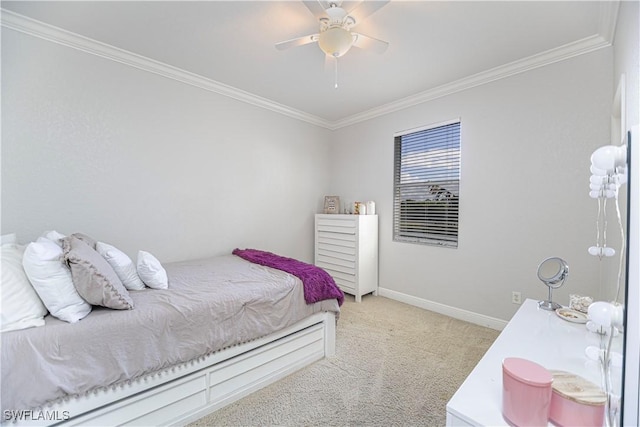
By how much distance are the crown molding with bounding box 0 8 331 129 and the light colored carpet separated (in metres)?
2.83

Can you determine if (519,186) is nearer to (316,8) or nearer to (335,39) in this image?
(335,39)

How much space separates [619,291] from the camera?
754mm

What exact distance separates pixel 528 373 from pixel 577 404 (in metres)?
0.11

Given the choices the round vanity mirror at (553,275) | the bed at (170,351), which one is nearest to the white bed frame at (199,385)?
the bed at (170,351)

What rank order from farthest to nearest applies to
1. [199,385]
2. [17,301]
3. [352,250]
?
[352,250], [199,385], [17,301]

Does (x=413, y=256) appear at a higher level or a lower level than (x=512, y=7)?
lower

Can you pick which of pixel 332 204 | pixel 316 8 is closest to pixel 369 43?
pixel 316 8

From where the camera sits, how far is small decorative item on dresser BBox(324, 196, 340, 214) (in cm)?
401

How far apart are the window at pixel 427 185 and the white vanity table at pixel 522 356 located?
175 cm

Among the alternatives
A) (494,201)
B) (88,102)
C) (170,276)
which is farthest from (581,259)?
(88,102)

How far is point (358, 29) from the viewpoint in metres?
2.08

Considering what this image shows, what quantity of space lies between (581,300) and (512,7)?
1.89 meters

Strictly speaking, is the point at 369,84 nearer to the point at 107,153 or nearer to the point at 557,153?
the point at 557,153

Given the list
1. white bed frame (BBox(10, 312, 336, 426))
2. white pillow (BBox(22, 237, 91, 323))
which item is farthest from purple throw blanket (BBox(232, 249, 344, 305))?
white pillow (BBox(22, 237, 91, 323))
